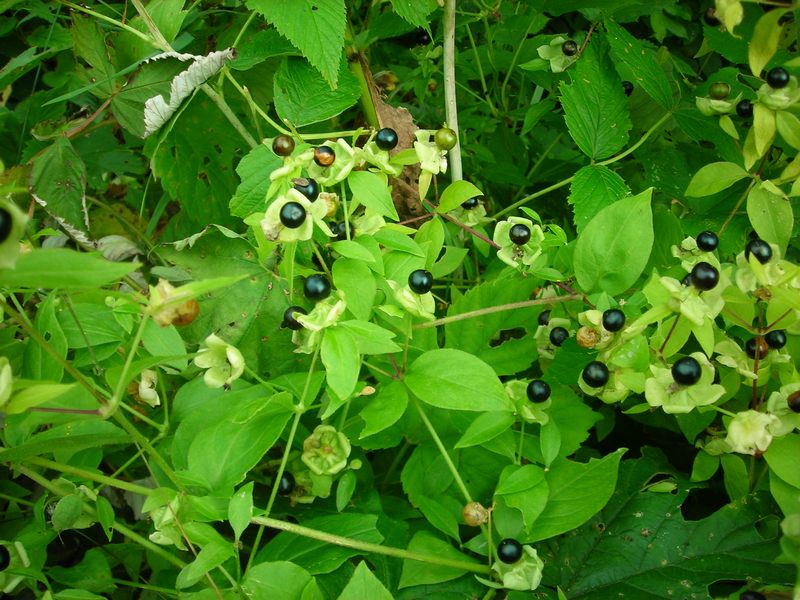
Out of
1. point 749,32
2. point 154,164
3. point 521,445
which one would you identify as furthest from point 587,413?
point 154,164

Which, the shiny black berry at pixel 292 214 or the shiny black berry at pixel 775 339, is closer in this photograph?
the shiny black berry at pixel 292 214

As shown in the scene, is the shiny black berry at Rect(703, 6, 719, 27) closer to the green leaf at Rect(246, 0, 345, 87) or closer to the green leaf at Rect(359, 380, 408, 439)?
the green leaf at Rect(246, 0, 345, 87)

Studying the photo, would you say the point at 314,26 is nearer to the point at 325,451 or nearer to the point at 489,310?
the point at 489,310

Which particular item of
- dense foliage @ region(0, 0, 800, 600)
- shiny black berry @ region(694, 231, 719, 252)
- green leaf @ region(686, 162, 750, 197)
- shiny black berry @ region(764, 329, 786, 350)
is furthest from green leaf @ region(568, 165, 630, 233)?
shiny black berry @ region(764, 329, 786, 350)

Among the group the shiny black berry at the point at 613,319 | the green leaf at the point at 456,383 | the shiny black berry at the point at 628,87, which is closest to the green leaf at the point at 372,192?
the green leaf at the point at 456,383

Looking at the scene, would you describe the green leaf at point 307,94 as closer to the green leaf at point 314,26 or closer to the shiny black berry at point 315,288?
the green leaf at point 314,26

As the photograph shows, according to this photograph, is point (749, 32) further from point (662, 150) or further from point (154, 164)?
point (154, 164)

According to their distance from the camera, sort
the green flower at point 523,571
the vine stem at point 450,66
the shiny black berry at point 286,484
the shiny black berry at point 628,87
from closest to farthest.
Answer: the green flower at point 523,571 < the shiny black berry at point 286,484 < the vine stem at point 450,66 < the shiny black berry at point 628,87
